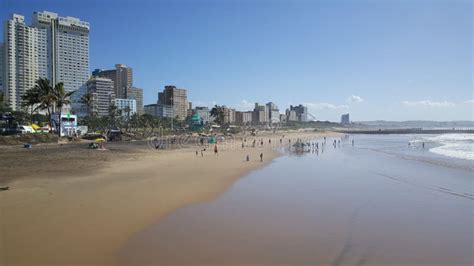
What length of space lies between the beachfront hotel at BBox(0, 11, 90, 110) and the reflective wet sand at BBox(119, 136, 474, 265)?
9334cm

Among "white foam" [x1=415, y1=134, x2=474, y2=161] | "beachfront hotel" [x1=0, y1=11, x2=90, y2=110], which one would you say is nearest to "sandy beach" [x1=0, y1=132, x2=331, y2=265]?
"white foam" [x1=415, y1=134, x2=474, y2=161]

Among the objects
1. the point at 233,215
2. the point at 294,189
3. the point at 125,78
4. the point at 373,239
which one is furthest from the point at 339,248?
the point at 125,78

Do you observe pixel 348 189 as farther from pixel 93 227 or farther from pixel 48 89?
pixel 48 89

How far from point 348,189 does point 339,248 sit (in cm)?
808

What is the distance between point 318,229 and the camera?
30.3 ft

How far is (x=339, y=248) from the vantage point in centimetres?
774

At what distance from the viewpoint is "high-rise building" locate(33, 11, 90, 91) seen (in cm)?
12375

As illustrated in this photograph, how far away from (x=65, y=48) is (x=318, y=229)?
149 meters

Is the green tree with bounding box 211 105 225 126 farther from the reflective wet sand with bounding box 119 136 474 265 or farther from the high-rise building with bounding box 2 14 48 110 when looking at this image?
the reflective wet sand with bounding box 119 136 474 265

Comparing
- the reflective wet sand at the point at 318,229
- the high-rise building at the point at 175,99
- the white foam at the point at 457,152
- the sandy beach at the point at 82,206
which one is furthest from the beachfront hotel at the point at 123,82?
the reflective wet sand at the point at 318,229

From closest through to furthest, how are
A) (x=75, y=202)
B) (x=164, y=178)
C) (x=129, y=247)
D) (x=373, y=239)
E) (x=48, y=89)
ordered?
1. (x=129, y=247)
2. (x=373, y=239)
3. (x=75, y=202)
4. (x=164, y=178)
5. (x=48, y=89)

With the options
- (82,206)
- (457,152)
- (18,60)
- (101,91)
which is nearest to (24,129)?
(82,206)

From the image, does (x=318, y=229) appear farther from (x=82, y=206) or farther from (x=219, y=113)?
(x=219, y=113)

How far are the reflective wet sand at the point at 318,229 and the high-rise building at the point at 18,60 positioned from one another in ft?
383
